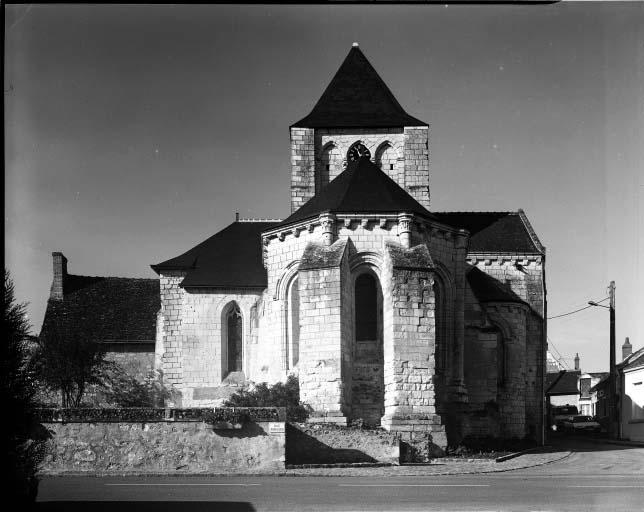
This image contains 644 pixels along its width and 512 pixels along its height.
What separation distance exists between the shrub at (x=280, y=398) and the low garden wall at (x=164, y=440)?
187 inches

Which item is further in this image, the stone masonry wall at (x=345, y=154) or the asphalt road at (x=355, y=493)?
the stone masonry wall at (x=345, y=154)

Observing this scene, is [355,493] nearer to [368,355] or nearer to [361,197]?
[368,355]

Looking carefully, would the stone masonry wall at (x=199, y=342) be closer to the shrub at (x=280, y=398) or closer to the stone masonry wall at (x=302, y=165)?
the shrub at (x=280, y=398)

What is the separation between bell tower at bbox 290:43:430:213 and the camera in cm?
3672

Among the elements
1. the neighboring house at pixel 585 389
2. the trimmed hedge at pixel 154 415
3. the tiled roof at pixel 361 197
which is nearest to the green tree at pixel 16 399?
the trimmed hedge at pixel 154 415

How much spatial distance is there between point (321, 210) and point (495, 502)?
46.7ft

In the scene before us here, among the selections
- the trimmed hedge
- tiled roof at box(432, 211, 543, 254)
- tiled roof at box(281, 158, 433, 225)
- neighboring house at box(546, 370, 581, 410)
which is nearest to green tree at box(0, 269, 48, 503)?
the trimmed hedge

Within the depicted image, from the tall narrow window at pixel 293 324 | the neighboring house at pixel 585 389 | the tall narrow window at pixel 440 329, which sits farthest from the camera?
the neighboring house at pixel 585 389

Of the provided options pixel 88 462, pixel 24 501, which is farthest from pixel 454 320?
pixel 24 501

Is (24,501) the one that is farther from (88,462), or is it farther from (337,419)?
(337,419)

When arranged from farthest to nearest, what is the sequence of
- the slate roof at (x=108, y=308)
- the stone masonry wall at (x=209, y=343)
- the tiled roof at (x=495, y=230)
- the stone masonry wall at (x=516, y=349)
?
the tiled roof at (x=495, y=230) → the slate roof at (x=108, y=308) → the stone masonry wall at (x=209, y=343) → the stone masonry wall at (x=516, y=349)

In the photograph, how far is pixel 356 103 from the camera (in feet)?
125

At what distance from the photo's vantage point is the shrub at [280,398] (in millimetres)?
25844

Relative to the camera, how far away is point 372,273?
27.2 metres
